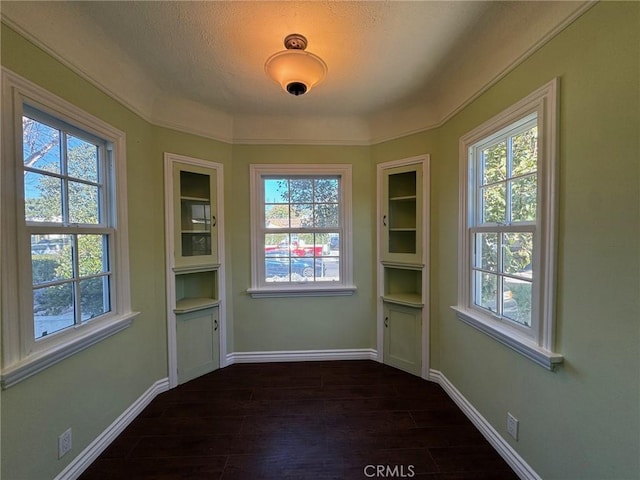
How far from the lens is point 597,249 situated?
1.12 meters

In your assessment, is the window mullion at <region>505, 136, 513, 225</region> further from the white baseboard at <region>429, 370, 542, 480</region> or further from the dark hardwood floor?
the dark hardwood floor

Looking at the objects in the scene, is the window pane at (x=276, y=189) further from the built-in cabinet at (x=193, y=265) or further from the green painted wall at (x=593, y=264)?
the green painted wall at (x=593, y=264)

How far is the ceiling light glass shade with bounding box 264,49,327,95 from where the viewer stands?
1.49 metres

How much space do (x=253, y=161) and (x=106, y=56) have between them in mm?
1309

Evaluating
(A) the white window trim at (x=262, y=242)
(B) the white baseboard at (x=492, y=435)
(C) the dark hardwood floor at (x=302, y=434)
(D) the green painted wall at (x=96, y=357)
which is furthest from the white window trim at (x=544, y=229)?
(D) the green painted wall at (x=96, y=357)

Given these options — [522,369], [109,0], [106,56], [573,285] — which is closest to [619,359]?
[573,285]

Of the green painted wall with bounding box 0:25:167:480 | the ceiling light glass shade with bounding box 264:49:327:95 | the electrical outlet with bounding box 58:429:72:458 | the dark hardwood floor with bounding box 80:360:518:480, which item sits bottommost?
the dark hardwood floor with bounding box 80:360:518:480

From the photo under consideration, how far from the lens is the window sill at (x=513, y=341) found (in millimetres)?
1302

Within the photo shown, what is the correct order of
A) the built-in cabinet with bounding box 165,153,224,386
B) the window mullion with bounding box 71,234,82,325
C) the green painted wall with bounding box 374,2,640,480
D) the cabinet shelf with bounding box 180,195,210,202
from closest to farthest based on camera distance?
the green painted wall with bounding box 374,2,640,480 → the window mullion with bounding box 71,234,82,325 → the built-in cabinet with bounding box 165,153,224,386 → the cabinet shelf with bounding box 180,195,210,202

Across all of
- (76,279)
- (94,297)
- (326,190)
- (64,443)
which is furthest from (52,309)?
(326,190)

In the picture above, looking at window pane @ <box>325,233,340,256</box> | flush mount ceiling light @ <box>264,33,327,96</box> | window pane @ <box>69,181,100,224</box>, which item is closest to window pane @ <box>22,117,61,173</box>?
window pane @ <box>69,181,100,224</box>

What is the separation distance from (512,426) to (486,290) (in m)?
0.79

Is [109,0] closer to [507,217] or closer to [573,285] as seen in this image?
[507,217]

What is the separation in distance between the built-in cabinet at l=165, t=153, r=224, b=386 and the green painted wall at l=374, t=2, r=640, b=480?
2.43 metres
